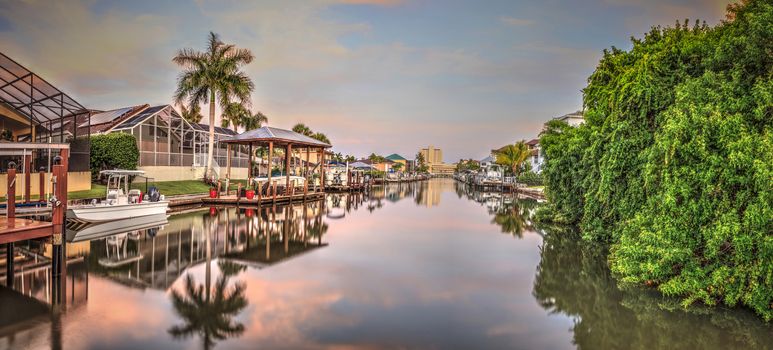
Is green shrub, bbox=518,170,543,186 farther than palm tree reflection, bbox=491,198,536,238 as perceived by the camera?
Yes

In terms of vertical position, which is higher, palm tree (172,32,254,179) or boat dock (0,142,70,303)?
palm tree (172,32,254,179)

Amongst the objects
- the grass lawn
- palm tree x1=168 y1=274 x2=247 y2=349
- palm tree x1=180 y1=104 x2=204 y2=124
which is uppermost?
palm tree x1=180 y1=104 x2=204 y2=124

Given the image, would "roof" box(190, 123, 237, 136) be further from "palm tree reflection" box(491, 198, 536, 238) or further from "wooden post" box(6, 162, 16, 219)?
"wooden post" box(6, 162, 16, 219)

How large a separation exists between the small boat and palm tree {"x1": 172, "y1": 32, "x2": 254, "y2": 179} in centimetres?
1310

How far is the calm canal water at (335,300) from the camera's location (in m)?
7.00

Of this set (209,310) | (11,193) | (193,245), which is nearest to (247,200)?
(193,245)

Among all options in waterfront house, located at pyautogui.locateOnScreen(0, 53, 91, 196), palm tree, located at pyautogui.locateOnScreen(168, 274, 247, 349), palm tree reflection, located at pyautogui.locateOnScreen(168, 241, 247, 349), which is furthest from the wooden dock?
palm tree, located at pyautogui.locateOnScreen(168, 274, 247, 349)

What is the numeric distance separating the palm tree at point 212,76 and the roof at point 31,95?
9814 mm

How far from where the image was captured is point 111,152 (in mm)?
27625

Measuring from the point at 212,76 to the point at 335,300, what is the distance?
96.4 ft

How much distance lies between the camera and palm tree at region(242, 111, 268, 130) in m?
51.9

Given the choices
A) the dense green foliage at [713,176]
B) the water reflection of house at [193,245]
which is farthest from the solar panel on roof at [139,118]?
the dense green foliage at [713,176]

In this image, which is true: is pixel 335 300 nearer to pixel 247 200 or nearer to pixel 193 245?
pixel 193 245

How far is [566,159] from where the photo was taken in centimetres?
2062
